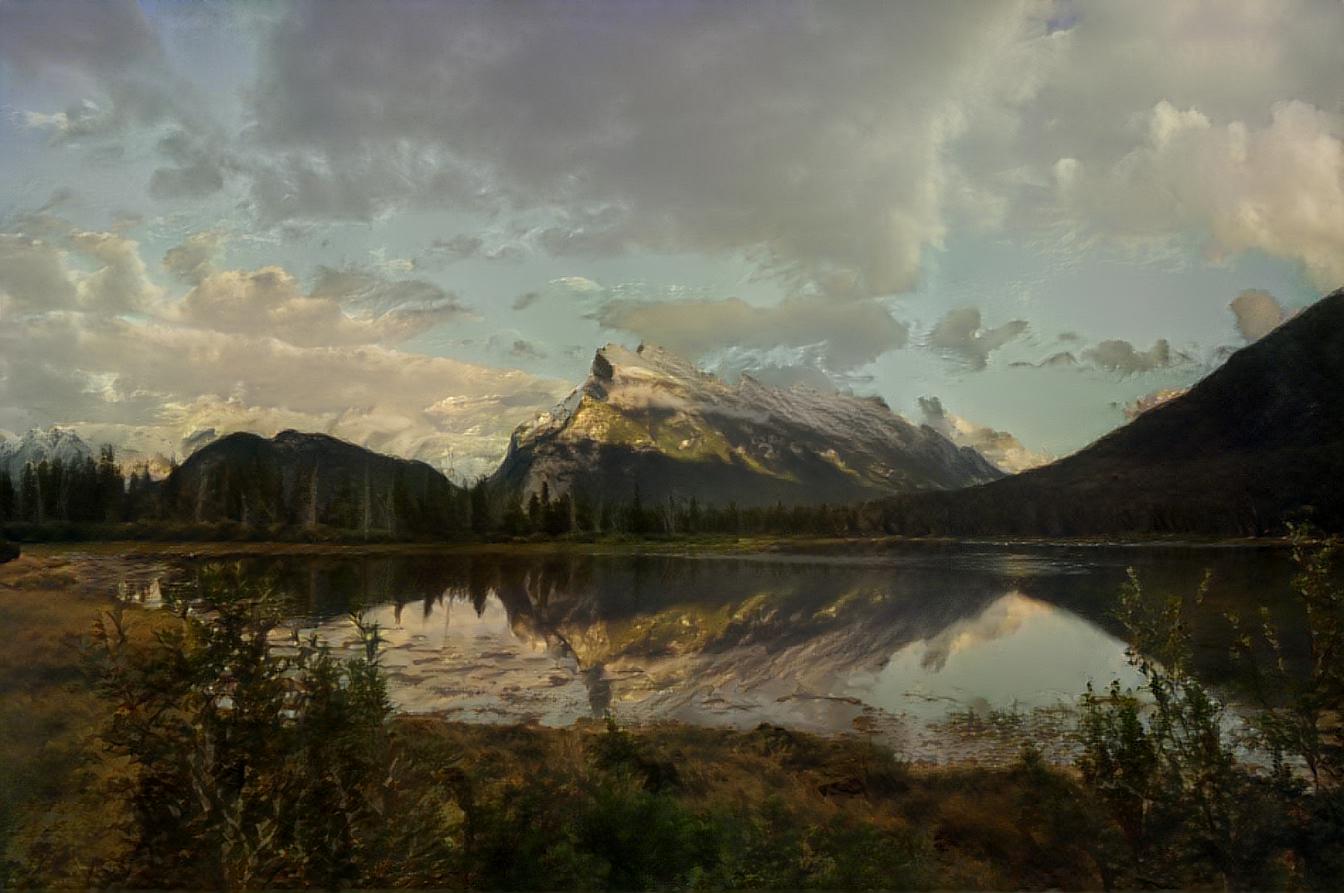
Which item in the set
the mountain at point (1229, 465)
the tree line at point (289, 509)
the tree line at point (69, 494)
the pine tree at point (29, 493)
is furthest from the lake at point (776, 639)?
the pine tree at point (29, 493)

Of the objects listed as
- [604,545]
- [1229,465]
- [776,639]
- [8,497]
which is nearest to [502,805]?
[776,639]

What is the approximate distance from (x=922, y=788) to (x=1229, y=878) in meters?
8.04

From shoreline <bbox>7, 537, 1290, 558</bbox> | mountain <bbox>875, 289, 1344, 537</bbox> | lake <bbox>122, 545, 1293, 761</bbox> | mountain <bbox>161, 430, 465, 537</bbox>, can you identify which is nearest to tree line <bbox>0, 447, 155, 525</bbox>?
mountain <bbox>161, 430, 465, 537</bbox>

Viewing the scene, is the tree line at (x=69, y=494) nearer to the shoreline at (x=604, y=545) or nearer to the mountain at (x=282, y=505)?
the mountain at (x=282, y=505)

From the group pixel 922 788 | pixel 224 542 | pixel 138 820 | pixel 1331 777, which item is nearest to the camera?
pixel 138 820

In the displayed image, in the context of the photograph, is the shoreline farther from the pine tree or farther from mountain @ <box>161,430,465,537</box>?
the pine tree

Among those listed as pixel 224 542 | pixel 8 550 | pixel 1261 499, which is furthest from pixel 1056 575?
pixel 224 542

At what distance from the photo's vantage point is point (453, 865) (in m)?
10.4

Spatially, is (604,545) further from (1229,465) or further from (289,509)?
(1229,465)

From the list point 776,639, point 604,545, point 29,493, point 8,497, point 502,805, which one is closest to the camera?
point 502,805

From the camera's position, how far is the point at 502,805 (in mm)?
11555

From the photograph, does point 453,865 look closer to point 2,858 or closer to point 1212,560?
point 2,858

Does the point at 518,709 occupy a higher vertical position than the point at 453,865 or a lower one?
lower

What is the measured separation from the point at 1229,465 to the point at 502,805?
541 ft
